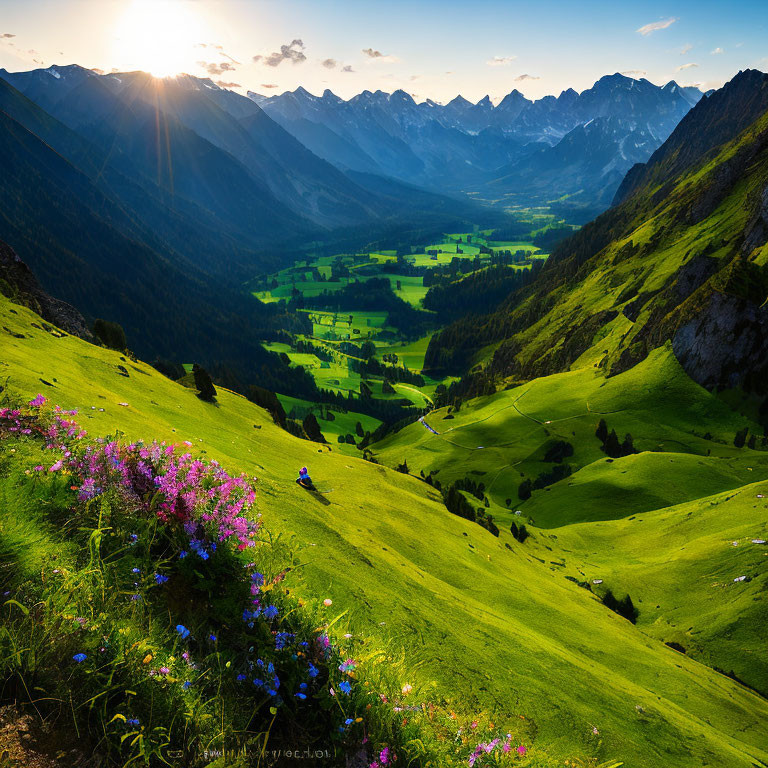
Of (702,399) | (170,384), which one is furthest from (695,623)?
(702,399)

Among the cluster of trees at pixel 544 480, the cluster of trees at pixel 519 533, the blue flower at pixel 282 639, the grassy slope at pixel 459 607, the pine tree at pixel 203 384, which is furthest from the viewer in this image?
the cluster of trees at pixel 544 480

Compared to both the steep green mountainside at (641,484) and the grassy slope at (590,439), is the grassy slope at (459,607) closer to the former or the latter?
the steep green mountainside at (641,484)

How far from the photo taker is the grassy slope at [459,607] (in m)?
16.5

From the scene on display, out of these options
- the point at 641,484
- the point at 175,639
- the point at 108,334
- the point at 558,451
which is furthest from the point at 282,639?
the point at 558,451

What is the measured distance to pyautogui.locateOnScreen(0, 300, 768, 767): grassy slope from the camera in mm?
16469

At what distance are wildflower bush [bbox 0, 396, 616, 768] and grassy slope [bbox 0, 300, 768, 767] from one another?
3848 millimetres

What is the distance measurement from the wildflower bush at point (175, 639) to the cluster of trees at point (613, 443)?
130 meters

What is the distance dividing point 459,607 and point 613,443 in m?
122

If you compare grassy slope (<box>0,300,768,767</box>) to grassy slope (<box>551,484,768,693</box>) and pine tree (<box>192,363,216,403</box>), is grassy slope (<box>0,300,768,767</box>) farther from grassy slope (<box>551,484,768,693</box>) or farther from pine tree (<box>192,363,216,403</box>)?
pine tree (<box>192,363,216,403</box>)

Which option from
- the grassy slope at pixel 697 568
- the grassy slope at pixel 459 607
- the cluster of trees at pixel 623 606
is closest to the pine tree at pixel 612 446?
the grassy slope at pixel 697 568

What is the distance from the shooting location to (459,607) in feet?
70.6

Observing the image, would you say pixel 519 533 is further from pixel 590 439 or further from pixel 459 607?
pixel 590 439

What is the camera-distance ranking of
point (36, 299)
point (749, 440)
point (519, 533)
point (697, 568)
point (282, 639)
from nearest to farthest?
1. point (282, 639)
2. point (697, 568)
3. point (519, 533)
4. point (36, 299)
5. point (749, 440)

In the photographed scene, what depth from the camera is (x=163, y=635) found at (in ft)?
23.1
